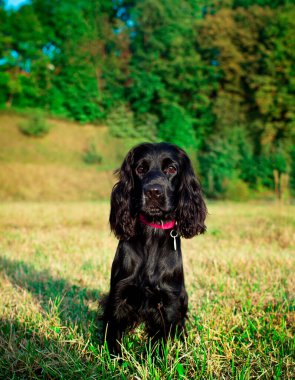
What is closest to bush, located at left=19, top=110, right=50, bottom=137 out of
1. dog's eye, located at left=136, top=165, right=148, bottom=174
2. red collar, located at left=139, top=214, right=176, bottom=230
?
dog's eye, located at left=136, top=165, right=148, bottom=174

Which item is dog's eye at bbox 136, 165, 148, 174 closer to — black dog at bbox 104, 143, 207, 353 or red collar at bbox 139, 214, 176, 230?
black dog at bbox 104, 143, 207, 353

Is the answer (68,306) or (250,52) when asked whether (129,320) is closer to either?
(68,306)

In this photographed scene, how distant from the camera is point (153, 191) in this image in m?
2.43

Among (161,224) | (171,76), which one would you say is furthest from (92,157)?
(161,224)

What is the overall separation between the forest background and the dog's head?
17917 millimetres

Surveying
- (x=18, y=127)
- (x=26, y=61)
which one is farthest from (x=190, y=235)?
(x=26, y=61)

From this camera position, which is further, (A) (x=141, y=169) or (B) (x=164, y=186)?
(A) (x=141, y=169)

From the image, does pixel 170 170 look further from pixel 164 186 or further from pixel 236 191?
pixel 236 191

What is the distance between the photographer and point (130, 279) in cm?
240

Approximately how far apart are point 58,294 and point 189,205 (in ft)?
4.87

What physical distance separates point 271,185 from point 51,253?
57.8ft

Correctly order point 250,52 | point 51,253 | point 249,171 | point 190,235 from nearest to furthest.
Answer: point 190,235
point 51,253
point 249,171
point 250,52

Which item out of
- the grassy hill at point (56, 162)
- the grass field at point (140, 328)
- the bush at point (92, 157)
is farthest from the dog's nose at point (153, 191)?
the bush at point (92, 157)

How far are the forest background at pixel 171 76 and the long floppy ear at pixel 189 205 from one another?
707 inches
